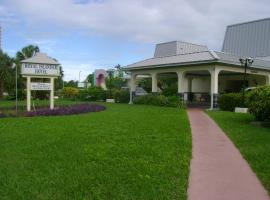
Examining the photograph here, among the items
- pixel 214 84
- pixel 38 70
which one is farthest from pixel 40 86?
pixel 214 84

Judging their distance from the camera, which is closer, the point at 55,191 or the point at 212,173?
the point at 55,191

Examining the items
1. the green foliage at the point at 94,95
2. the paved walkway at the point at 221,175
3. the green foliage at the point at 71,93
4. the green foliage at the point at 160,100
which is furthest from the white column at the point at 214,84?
the green foliage at the point at 71,93

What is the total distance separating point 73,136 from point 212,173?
4.98 meters

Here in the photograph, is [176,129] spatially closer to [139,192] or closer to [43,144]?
[43,144]

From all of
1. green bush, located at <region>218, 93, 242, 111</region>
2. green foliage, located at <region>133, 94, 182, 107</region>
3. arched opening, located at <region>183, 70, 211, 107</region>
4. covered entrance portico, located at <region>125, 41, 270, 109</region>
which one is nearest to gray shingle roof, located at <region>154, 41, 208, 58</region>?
covered entrance portico, located at <region>125, 41, 270, 109</region>

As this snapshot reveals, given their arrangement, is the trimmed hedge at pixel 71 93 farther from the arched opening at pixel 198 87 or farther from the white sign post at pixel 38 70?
the white sign post at pixel 38 70

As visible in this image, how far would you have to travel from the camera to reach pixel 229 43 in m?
41.3

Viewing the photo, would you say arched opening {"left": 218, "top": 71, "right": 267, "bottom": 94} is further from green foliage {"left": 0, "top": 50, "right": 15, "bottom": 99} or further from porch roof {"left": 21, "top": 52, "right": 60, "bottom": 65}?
green foliage {"left": 0, "top": 50, "right": 15, "bottom": 99}

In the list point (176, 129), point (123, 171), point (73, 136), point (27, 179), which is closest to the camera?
point (27, 179)

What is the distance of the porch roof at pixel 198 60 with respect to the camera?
84.3ft

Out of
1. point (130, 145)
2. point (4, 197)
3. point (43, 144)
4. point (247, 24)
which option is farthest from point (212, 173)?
point (247, 24)

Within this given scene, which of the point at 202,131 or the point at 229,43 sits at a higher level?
the point at 229,43

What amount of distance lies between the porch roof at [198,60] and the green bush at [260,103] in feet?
31.3

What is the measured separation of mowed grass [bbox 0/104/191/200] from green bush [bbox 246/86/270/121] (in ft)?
13.2
